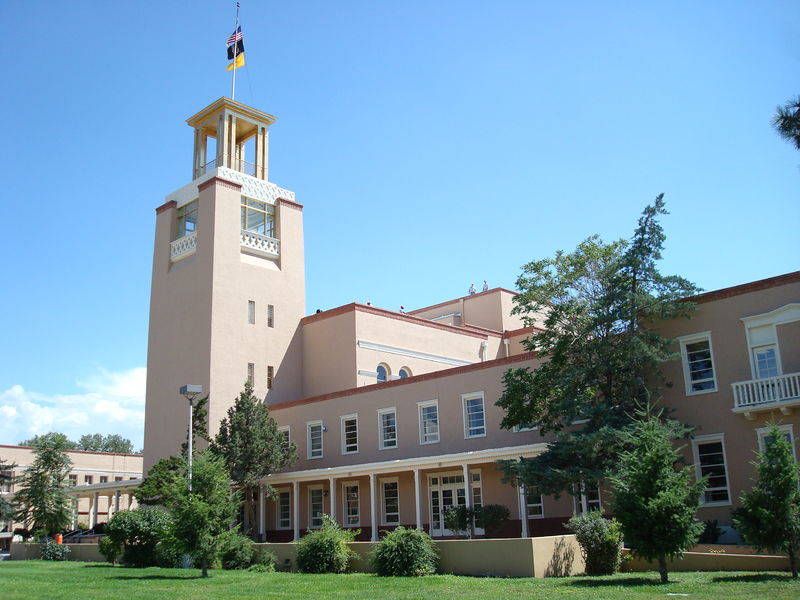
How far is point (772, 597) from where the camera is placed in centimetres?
1394

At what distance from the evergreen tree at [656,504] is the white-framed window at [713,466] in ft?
20.4

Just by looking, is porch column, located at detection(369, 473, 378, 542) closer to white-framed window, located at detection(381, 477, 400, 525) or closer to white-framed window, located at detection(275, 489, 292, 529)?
white-framed window, located at detection(381, 477, 400, 525)

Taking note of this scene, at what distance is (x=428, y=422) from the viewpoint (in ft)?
107

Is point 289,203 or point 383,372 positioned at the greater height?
point 289,203

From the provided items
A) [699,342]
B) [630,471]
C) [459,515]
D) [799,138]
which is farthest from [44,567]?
[799,138]

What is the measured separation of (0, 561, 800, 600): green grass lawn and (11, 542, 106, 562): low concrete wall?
957cm

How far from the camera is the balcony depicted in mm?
22641

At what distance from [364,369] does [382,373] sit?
4.94 feet

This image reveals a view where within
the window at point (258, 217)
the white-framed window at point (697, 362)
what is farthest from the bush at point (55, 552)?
the white-framed window at point (697, 362)

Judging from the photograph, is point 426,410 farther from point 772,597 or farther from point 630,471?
point 772,597

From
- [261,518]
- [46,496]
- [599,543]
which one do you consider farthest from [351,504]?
[46,496]

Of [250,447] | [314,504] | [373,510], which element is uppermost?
[250,447]

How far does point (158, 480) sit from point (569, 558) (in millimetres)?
17351

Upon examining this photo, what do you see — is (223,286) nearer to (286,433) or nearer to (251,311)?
(251,311)
